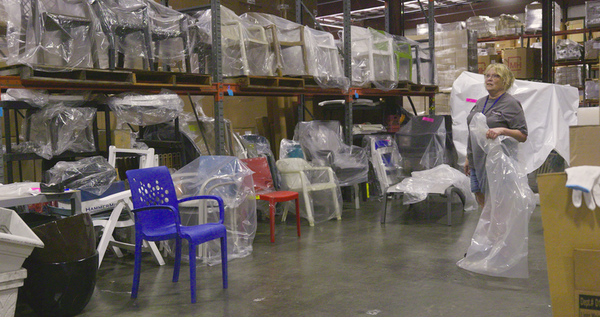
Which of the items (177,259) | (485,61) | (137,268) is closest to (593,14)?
(485,61)

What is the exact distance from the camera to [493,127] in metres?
A: 3.83

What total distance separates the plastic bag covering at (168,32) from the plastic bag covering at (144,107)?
1.21 ft

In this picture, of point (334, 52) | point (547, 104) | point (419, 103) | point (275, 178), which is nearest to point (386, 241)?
point (275, 178)

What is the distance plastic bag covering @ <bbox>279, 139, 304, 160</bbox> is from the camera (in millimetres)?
6418

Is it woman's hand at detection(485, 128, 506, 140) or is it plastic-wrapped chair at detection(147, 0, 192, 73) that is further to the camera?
plastic-wrapped chair at detection(147, 0, 192, 73)

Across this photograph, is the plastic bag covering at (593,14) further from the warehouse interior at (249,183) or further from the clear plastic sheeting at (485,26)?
the warehouse interior at (249,183)

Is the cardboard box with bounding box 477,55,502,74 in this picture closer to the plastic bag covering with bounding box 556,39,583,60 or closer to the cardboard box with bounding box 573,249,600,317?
the plastic bag covering with bounding box 556,39,583,60

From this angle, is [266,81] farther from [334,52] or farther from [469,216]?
[469,216]

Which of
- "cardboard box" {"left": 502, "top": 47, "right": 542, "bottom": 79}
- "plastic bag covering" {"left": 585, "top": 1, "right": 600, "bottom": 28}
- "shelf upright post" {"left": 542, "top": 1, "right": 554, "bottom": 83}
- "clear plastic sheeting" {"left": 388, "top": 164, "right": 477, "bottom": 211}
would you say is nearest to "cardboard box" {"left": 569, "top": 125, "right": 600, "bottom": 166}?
"clear plastic sheeting" {"left": 388, "top": 164, "right": 477, "bottom": 211}

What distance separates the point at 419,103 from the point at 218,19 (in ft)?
17.2

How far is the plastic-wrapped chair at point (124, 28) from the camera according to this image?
4.31 m

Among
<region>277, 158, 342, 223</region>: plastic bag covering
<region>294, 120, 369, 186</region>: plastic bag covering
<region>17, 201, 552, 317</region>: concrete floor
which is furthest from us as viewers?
<region>294, 120, 369, 186</region>: plastic bag covering

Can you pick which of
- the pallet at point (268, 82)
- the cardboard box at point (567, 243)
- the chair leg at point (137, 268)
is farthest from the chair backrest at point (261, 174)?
the cardboard box at point (567, 243)

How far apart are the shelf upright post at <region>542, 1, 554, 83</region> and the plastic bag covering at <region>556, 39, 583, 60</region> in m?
0.85
